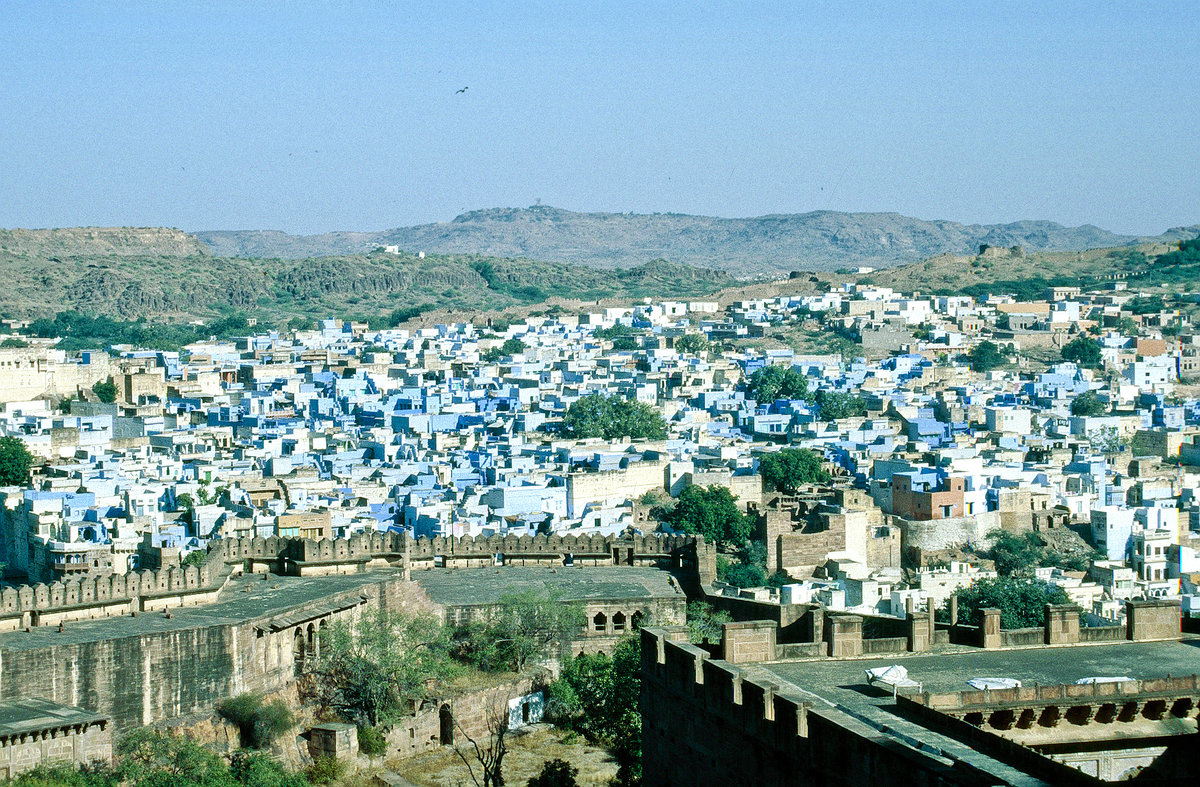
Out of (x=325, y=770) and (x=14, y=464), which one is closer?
(x=325, y=770)

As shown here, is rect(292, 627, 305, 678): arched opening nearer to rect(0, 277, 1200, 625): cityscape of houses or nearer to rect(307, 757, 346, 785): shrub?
rect(307, 757, 346, 785): shrub

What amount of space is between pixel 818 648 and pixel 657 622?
8.38 metres

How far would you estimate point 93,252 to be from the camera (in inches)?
3969

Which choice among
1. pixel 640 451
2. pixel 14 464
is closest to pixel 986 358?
pixel 640 451

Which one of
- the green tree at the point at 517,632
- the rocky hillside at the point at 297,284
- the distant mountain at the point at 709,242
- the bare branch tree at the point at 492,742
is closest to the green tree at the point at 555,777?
the bare branch tree at the point at 492,742

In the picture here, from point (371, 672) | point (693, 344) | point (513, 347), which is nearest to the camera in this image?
point (371, 672)

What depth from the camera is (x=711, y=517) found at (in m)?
27.3

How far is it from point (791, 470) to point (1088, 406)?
1279cm


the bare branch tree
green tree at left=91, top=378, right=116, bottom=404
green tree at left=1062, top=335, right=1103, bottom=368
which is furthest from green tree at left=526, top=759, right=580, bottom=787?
green tree at left=1062, top=335, right=1103, bottom=368

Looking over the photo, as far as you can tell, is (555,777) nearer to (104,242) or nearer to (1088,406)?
(1088,406)

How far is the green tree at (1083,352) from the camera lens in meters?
53.6

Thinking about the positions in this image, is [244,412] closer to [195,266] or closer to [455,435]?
[455,435]

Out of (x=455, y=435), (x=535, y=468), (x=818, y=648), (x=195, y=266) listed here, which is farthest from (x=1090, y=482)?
(x=195, y=266)

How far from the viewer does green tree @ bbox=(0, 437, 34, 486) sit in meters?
29.6
